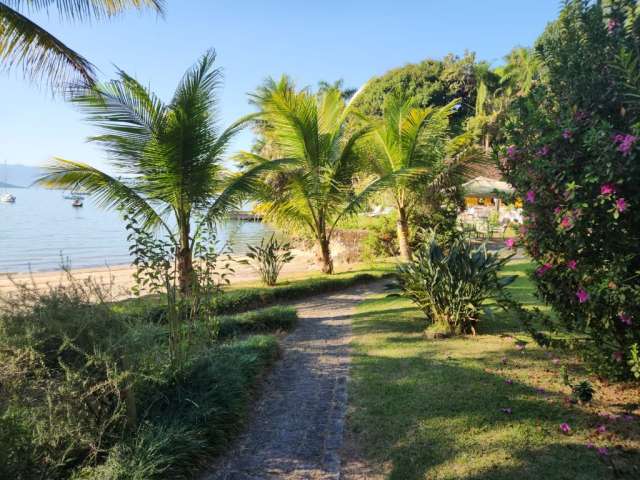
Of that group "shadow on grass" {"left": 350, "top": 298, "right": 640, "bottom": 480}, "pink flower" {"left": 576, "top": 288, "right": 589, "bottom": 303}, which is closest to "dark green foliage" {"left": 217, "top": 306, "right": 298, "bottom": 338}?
"shadow on grass" {"left": 350, "top": 298, "right": 640, "bottom": 480}

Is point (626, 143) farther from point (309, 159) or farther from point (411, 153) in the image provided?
point (411, 153)

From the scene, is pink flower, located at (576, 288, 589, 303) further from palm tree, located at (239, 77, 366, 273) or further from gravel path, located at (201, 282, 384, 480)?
palm tree, located at (239, 77, 366, 273)

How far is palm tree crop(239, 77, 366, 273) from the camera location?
10.2 m

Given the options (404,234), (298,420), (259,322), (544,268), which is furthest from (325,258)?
(544,268)

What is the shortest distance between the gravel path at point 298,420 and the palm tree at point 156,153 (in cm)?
262

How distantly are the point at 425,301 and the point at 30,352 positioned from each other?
4.75m

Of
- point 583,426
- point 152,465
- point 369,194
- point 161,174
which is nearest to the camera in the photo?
point 152,465

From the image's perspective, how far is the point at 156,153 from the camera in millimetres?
7203

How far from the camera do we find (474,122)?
32.9m

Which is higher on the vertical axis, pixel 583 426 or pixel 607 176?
pixel 607 176

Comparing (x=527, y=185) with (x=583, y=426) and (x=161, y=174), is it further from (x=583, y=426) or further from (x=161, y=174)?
(x=161, y=174)

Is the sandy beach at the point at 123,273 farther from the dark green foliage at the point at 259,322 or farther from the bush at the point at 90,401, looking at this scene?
the bush at the point at 90,401

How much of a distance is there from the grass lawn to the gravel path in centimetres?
20

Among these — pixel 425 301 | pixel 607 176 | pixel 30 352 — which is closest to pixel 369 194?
pixel 425 301
